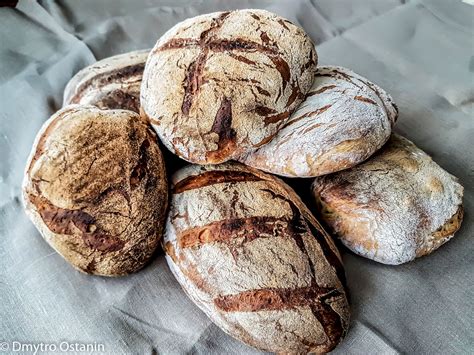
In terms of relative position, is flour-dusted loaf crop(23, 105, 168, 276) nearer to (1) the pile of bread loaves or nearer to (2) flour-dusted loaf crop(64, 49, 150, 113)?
(1) the pile of bread loaves

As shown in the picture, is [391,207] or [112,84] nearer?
[391,207]

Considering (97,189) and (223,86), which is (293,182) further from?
(97,189)

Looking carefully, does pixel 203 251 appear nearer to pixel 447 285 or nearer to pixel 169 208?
pixel 169 208

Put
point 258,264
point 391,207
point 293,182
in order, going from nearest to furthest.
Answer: point 258,264
point 391,207
point 293,182

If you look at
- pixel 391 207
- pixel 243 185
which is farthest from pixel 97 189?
pixel 391 207

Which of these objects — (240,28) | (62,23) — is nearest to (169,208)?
(240,28)

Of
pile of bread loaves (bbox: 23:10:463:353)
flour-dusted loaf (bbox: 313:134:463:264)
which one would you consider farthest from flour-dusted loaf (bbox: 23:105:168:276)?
flour-dusted loaf (bbox: 313:134:463:264)

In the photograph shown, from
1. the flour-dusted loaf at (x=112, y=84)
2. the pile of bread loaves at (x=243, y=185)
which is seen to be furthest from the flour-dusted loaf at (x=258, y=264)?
the flour-dusted loaf at (x=112, y=84)
